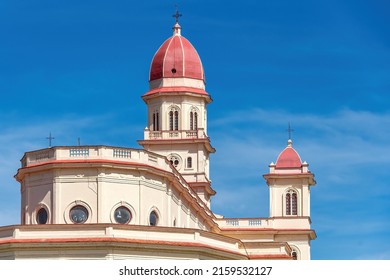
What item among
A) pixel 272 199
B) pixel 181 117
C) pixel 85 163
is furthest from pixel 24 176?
pixel 272 199

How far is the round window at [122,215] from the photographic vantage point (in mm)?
78438

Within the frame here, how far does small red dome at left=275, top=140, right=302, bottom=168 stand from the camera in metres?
122

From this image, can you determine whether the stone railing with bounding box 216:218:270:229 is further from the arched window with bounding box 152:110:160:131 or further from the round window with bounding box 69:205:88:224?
the round window with bounding box 69:205:88:224

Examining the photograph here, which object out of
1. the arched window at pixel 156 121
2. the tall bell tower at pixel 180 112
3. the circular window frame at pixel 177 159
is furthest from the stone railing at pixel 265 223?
the arched window at pixel 156 121

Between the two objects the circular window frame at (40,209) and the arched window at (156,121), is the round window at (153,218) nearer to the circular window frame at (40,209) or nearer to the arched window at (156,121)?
the circular window frame at (40,209)

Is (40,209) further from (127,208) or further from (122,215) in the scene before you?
(127,208)

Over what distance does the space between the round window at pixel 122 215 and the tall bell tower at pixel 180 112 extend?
3097 cm

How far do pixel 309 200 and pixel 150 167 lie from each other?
147 feet

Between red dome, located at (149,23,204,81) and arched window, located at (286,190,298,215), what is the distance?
1526cm

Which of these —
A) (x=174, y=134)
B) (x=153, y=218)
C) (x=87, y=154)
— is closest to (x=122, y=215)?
(x=153, y=218)

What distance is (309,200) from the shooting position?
121812mm

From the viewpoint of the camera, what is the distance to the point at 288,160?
122 m
